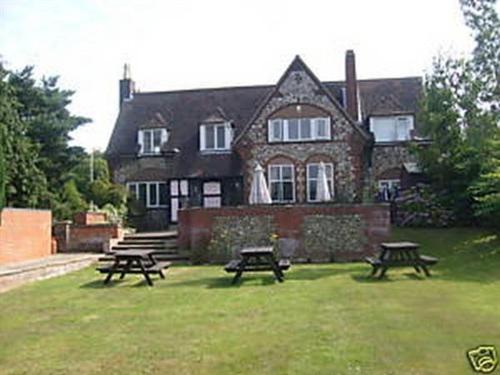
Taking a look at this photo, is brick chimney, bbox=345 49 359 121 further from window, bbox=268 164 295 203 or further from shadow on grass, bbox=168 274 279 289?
shadow on grass, bbox=168 274 279 289

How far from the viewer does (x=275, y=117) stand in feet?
113

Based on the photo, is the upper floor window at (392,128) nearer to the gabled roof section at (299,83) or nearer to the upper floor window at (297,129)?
the gabled roof section at (299,83)

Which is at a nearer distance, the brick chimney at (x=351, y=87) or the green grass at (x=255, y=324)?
the green grass at (x=255, y=324)

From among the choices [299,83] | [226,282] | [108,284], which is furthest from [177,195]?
[226,282]

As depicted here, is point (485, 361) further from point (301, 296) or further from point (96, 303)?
point (96, 303)

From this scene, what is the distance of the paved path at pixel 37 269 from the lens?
53.5 ft

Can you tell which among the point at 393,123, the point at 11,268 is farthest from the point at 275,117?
the point at 11,268

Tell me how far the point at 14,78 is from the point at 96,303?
86.7ft

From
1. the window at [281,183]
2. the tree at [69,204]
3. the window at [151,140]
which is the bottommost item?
the tree at [69,204]

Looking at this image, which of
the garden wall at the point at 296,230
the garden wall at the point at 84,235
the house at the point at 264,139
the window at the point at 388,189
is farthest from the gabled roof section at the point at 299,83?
the garden wall at the point at 84,235

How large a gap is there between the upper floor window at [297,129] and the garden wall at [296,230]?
A: 38.8ft

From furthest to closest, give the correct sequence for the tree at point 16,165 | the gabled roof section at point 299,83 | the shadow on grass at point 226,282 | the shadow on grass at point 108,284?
1. the gabled roof section at point 299,83
2. the tree at point 16,165
3. the shadow on grass at point 108,284
4. the shadow on grass at point 226,282

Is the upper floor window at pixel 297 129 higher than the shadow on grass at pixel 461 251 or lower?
higher

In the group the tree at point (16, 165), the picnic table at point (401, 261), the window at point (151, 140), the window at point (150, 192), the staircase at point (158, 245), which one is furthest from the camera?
the window at point (151, 140)
